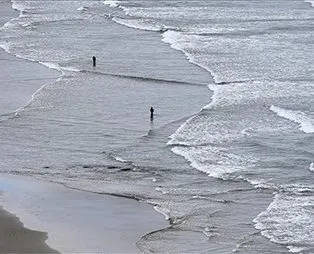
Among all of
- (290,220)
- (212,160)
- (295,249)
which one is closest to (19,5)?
(212,160)

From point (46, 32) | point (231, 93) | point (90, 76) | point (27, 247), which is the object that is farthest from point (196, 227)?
point (46, 32)

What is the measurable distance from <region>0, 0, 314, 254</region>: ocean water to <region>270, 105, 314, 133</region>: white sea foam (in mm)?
57

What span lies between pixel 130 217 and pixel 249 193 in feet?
9.91

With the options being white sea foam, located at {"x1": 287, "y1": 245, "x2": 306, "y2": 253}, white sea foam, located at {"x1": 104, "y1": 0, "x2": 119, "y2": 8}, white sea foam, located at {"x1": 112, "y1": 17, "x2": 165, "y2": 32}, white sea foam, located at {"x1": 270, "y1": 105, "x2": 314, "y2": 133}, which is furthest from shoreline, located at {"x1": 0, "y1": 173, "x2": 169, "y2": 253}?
white sea foam, located at {"x1": 104, "y1": 0, "x2": 119, "y2": 8}

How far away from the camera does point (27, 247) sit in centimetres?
1816

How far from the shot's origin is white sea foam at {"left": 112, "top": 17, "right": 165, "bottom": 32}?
154 feet

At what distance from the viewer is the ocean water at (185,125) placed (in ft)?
66.1

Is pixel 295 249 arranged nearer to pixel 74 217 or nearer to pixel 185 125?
pixel 74 217

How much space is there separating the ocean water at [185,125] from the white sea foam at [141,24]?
10 centimetres

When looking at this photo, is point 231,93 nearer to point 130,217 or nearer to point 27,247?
point 130,217

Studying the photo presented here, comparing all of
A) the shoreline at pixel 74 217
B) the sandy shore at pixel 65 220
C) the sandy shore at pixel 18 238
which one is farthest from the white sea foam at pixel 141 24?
the sandy shore at pixel 18 238

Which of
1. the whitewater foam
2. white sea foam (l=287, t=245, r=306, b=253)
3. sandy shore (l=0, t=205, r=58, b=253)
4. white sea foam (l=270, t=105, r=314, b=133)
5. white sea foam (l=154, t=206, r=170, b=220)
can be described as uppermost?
sandy shore (l=0, t=205, r=58, b=253)

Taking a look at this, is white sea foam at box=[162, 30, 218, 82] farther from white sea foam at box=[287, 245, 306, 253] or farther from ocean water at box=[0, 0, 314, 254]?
white sea foam at box=[287, 245, 306, 253]

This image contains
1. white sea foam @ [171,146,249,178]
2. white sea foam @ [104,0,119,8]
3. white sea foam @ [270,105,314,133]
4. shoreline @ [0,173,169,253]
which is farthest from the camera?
white sea foam @ [104,0,119,8]
